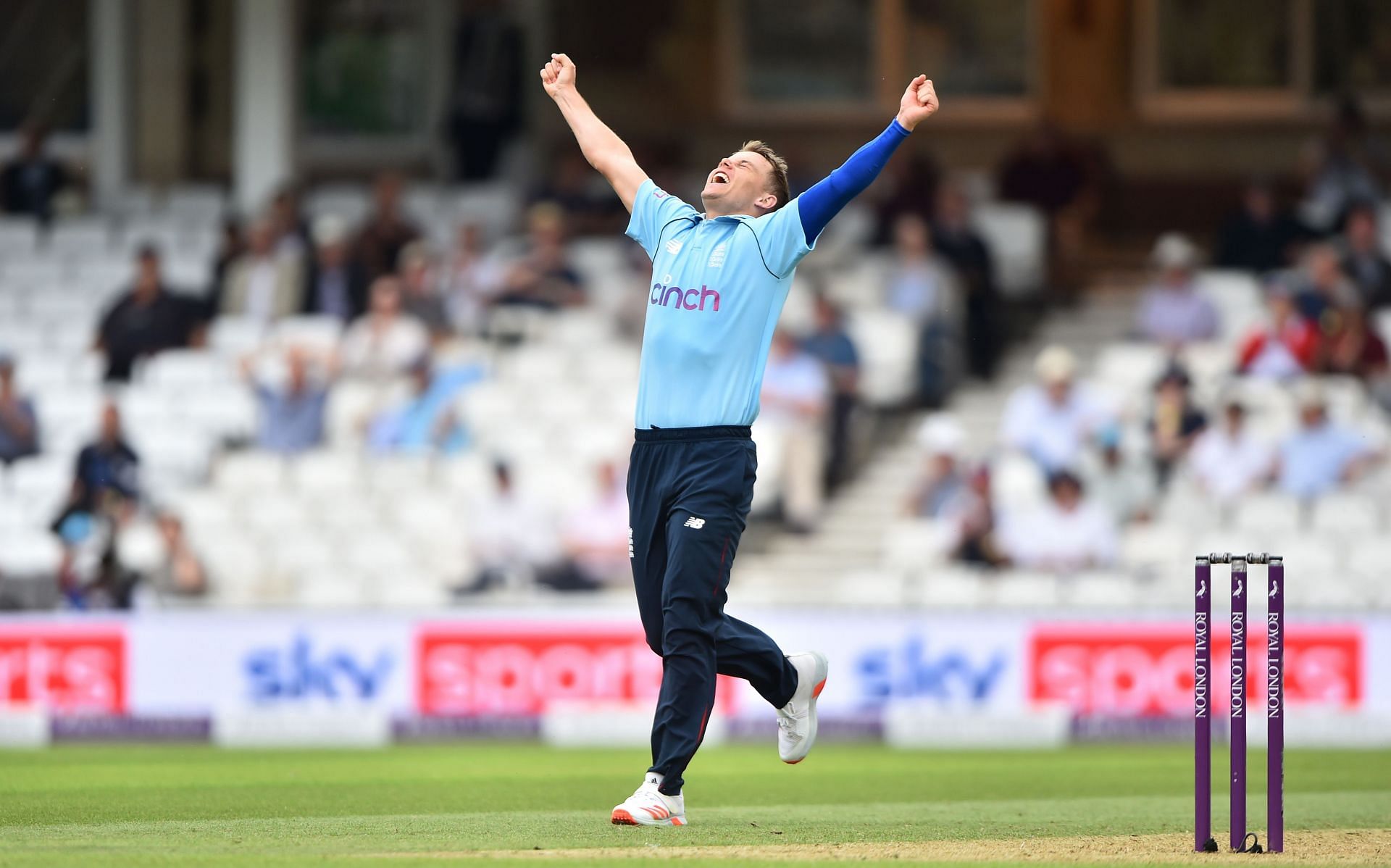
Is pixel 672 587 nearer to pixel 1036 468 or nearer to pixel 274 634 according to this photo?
pixel 274 634

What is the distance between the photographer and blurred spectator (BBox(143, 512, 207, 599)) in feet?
44.4

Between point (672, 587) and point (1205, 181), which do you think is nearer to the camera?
point (672, 587)

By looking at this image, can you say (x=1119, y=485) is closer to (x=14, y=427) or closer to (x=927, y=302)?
(x=927, y=302)

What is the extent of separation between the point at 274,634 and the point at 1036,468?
15.3 ft

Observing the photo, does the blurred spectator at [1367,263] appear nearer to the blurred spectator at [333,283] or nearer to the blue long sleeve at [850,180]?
the blurred spectator at [333,283]

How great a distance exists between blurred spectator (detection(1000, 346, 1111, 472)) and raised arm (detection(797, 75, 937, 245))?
25.3 feet

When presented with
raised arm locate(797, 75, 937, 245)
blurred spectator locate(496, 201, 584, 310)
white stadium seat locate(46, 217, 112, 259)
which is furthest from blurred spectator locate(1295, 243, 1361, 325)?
white stadium seat locate(46, 217, 112, 259)

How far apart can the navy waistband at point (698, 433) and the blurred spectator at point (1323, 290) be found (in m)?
8.74

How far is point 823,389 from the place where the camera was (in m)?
14.3

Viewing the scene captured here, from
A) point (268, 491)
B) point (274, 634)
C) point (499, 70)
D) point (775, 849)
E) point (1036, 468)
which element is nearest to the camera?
point (775, 849)

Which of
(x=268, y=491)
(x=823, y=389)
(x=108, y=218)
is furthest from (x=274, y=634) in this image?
(x=108, y=218)

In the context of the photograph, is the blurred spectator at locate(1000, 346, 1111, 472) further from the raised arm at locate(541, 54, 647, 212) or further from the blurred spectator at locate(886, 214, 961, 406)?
the raised arm at locate(541, 54, 647, 212)

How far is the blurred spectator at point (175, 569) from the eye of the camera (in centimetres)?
1354

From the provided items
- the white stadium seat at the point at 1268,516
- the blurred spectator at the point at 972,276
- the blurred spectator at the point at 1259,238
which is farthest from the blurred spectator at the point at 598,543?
the blurred spectator at the point at 1259,238
